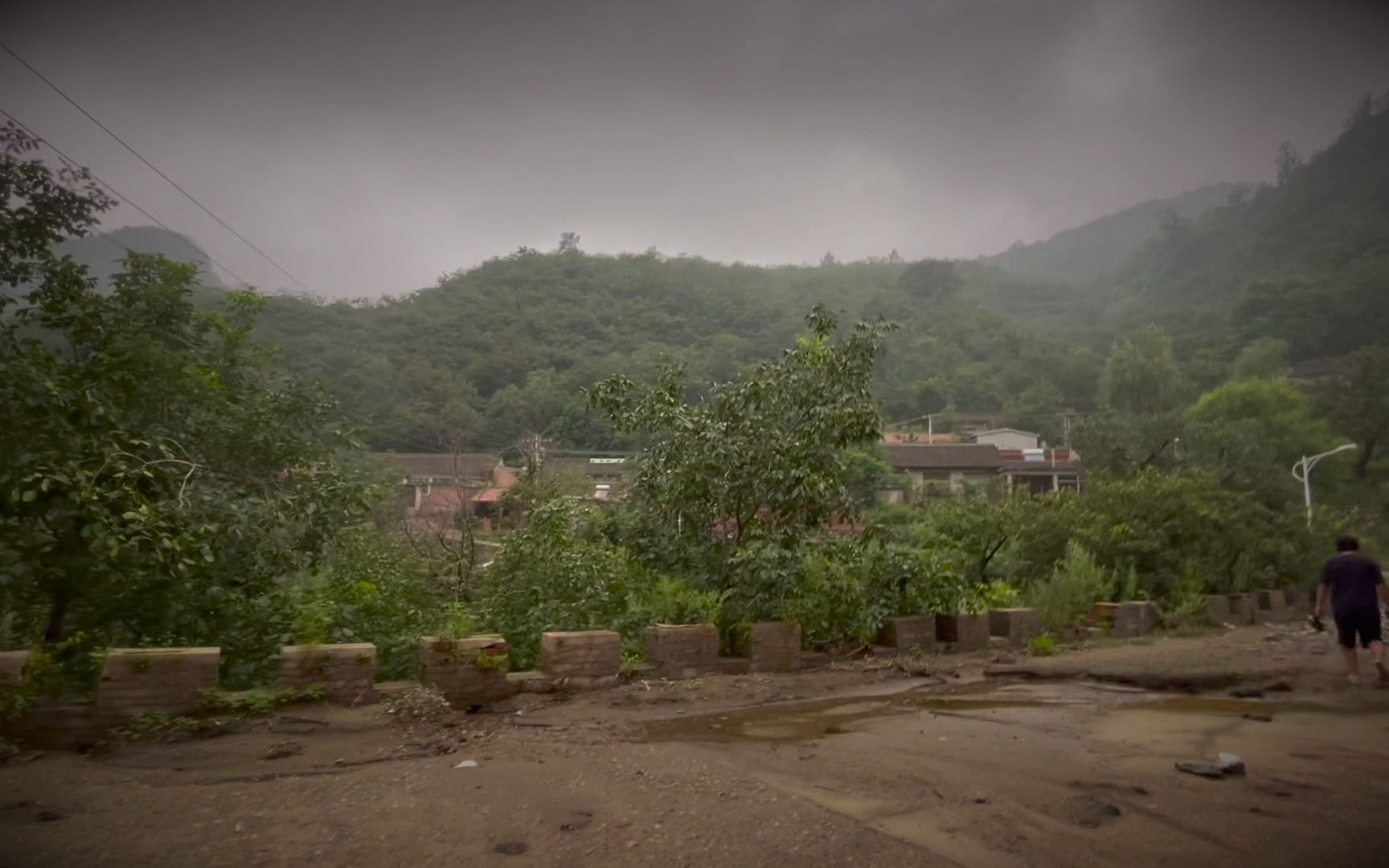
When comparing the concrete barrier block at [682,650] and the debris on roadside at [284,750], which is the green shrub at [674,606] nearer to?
the concrete barrier block at [682,650]

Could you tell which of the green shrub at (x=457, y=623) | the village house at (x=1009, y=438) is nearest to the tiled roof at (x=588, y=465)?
the green shrub at (x=457, y=623)

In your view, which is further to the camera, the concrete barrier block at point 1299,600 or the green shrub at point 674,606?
the concrete barrier block at point 1299,600

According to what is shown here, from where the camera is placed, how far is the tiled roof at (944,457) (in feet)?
120

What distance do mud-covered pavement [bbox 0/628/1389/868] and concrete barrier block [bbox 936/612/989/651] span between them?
2.53 m

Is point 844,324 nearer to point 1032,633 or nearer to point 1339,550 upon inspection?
point 1032,633

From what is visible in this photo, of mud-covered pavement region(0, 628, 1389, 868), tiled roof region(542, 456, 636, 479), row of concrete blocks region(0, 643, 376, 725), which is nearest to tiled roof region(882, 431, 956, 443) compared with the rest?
tiled roof region(542, 456, 636, 479)

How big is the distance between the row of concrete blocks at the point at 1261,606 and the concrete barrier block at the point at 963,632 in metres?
6.10

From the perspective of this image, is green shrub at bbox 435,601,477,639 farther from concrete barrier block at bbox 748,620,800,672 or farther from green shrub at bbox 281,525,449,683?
concrete barrier block at bbox 748,620,800,672

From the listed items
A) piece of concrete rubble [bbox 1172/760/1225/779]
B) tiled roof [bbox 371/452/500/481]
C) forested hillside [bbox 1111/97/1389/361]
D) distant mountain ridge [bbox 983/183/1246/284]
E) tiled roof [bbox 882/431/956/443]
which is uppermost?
distant mountain ridge [bbox 983/183/1246/284]

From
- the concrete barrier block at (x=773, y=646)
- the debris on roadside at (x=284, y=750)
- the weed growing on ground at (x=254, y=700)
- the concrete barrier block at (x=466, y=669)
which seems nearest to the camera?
the debris on roadside at (x=284, y=750)

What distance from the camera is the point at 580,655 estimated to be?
729cm

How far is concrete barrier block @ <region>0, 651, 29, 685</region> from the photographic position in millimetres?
5457

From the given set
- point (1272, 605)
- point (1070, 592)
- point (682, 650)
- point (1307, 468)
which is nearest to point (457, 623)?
point (682, 650)

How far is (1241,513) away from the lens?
50.5ft
